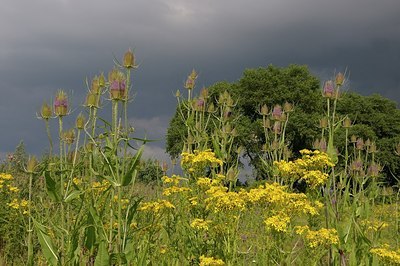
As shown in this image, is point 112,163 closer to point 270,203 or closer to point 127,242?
point 127,242

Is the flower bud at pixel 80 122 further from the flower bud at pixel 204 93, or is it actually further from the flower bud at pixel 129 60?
the flower bud at pixel 204 93

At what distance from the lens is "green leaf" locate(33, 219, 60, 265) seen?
362 cm

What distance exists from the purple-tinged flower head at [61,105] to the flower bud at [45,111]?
5 centimetres

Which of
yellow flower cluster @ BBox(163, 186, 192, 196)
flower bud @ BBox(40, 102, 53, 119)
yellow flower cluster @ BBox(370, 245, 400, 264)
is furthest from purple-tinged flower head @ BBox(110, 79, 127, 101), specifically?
yellow flower cluster @ BBox(370, 245, 400, 264)

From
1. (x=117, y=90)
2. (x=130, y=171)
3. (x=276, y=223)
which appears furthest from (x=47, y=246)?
(x=276, y=223)

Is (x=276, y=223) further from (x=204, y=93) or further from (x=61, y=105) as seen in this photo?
(x=204, y=93)

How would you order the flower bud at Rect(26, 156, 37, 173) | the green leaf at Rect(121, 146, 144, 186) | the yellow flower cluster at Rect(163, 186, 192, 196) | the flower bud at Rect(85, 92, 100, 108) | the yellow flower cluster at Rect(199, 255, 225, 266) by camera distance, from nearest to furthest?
Answer: the green leaf at Rect(121, 146, 144, 186) → the yellow flower cluster at Rect(199, 255, 225, 266) → the flower bud at Rect(85, 92, 100, 108) → the flower bud at Rect(26, 156, 37, 173) → the yellow flower cluster at Rect(163, 186, 192, 196)

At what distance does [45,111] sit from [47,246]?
1.03 metres

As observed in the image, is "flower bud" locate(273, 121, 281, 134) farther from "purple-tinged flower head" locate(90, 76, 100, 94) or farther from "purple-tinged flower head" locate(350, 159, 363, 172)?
"purple-tinged flower head" locate(90, 76, 100, 94)

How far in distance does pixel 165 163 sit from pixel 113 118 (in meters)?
3.04

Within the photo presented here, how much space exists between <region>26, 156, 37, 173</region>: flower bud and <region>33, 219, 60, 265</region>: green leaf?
0.69 meters

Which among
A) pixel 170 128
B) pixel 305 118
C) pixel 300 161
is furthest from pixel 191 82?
pixel 170 128

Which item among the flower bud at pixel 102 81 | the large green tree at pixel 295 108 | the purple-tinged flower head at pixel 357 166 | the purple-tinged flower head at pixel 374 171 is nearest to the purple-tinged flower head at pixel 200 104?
the flower bud at pixel 102 81

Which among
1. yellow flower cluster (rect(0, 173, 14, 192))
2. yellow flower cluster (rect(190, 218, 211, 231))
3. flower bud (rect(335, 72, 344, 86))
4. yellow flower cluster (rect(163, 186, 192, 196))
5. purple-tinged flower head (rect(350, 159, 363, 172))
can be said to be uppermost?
flower bud (rect(335, 72, 344, 86))
